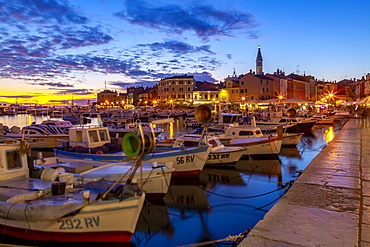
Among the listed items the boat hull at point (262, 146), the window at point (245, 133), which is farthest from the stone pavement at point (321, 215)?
the window at point (245, 133)

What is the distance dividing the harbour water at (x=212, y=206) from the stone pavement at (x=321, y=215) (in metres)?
1.68

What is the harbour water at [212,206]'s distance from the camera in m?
9.09

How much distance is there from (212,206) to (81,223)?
604 cm

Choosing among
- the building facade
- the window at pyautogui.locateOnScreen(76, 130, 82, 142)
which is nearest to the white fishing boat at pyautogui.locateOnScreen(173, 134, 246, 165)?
the window at pyautogui.locateOnScreen(76, 130, 82, 142)

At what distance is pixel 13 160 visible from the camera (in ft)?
30.4

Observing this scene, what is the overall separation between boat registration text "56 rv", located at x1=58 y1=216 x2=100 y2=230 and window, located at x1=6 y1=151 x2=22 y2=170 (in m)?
3.49

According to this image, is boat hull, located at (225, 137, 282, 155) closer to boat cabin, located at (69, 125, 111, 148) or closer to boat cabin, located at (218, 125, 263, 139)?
boat cabin, located at (218, 125, 263, 139)

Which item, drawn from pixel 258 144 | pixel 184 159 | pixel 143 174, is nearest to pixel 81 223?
pixel 143 174

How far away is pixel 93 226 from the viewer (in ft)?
22.7

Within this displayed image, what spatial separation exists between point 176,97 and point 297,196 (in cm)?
9668

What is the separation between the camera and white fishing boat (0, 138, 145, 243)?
6746 mm

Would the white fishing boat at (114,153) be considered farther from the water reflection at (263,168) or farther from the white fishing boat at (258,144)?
the white fishing boat at (258,144)

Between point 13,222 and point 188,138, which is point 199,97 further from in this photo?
point 13,222

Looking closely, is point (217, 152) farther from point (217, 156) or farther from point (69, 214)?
point (69, 214)
